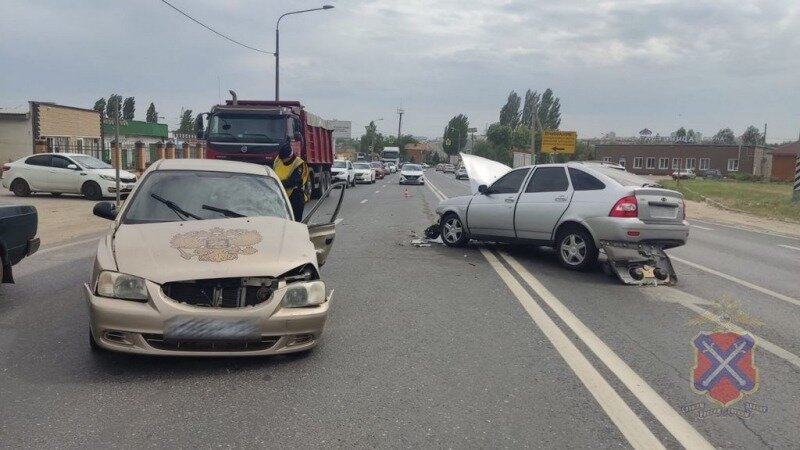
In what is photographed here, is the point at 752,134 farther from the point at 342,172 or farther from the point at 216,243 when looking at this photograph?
the point at 216,243

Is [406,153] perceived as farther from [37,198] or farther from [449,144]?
[37,198]

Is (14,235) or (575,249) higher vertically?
(14,235)

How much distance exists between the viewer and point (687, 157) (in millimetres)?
86938

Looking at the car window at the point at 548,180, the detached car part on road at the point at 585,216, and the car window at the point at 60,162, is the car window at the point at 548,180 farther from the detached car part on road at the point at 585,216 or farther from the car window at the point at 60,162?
the car window at the point at 60,162

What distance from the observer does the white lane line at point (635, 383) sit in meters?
3.85

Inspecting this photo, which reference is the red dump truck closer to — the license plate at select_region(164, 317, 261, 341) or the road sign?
the license plate at select_region(164, 317, 261, 341)

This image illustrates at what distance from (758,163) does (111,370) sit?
98.4m

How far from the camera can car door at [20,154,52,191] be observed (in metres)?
21.1

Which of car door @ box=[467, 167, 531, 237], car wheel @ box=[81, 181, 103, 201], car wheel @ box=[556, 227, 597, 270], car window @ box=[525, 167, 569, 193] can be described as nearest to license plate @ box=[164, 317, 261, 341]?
car wheel @ box=[556, 227, 597, 270]

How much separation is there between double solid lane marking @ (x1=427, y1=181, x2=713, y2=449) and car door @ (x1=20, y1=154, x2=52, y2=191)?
740 inches

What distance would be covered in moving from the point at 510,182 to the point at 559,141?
29.0 metres

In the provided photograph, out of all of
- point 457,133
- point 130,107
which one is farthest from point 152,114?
point 457,133

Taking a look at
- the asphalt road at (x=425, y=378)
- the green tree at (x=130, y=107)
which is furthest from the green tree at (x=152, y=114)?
the asphalt road at (x=425, y=378)

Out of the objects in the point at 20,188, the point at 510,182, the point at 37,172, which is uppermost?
Result: the point at 510,182
